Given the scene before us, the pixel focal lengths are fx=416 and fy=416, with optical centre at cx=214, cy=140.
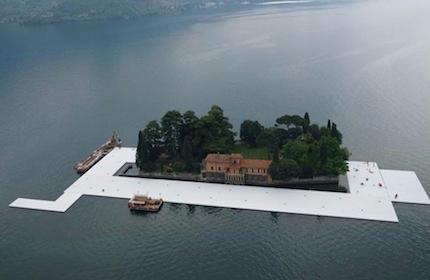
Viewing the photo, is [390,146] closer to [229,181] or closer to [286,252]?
[229,181]

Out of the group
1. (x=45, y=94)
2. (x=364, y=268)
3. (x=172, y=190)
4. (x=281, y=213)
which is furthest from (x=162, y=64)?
(x=364, y=268)

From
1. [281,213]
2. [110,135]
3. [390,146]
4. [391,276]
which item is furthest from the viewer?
[110,135]

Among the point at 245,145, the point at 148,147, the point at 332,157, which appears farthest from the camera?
the point at 245,145

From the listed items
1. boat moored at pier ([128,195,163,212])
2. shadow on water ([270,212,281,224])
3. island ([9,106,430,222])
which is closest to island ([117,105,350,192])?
island ([9,106,430,222])

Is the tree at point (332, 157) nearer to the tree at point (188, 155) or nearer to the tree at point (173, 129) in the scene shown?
the tree at point (188, 155)

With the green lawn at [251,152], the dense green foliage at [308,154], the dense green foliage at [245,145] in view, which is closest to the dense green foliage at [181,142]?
the dense green foliage at [245,145]

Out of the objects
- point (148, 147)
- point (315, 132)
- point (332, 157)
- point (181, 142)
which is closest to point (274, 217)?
point (332, 157)

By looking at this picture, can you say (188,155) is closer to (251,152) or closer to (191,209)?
(191,209)
